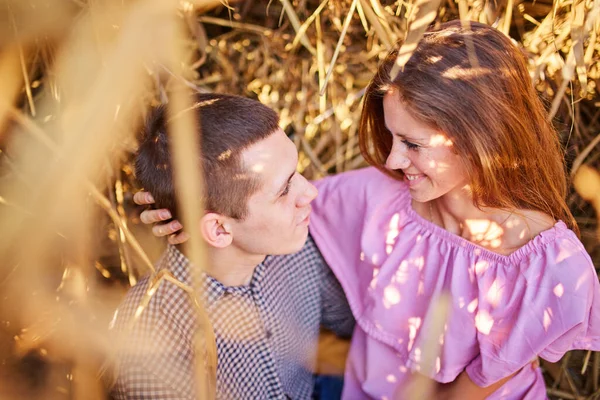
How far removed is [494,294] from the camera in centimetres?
134

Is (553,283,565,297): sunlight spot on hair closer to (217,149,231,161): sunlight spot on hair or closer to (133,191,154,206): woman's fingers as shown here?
(217,149,231,161): sunlight spot on hair

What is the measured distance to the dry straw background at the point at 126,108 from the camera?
56 centimetres

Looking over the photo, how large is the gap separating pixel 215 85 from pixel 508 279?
138cm

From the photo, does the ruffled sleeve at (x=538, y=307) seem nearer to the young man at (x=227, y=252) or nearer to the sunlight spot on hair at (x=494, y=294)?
the sunlight spot on hair at (x=494, y=294)

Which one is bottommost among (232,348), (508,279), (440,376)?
(440,376)

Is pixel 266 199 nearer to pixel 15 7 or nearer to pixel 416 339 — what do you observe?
pixel 416 339

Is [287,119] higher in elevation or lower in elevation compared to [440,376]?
higher

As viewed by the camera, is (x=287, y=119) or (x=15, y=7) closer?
(x=15, y=7)

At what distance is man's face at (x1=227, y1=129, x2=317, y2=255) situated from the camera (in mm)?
1329

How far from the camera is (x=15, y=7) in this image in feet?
4.06

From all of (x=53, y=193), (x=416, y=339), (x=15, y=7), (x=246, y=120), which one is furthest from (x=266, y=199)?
(x=53, y=193)

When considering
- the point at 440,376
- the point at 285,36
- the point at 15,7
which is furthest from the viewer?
the point at 285,36

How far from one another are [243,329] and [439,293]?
1.59 ft

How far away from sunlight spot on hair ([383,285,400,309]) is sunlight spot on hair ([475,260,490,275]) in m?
0.23
